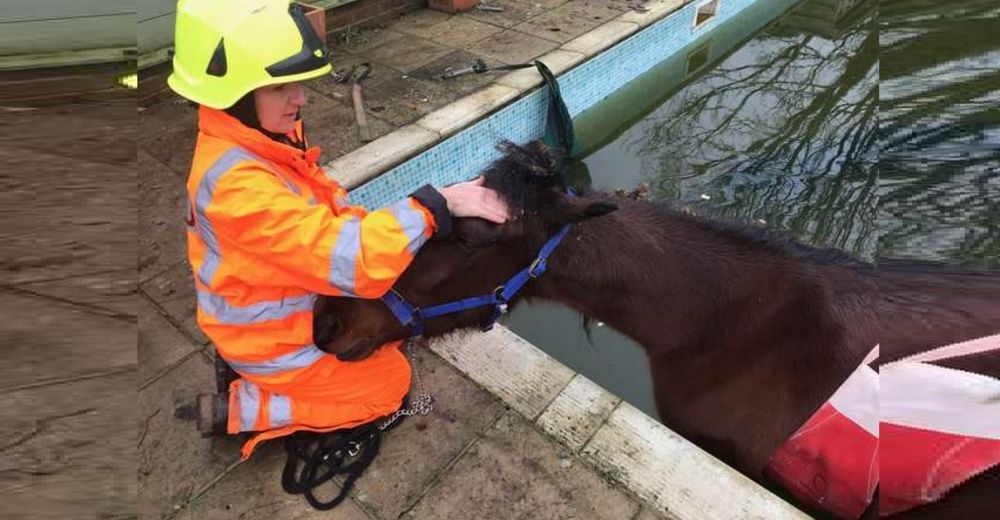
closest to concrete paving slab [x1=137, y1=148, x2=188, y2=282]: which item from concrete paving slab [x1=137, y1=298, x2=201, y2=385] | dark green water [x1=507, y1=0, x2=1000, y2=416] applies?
concrete paving slab [x1=137, y1=298, x2=201, y2=385]

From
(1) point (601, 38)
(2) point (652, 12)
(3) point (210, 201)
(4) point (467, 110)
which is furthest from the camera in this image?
(2) point (652, 12)

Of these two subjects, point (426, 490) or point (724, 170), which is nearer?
point (426, 490)

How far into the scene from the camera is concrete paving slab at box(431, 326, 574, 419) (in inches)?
116

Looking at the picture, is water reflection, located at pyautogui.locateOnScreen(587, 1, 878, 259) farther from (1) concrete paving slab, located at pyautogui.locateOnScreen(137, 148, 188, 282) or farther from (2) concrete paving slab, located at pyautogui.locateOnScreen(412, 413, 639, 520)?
(1) concrete paving slab, located at pyautogui.locateOnScreen(137, 148, 188, 282)

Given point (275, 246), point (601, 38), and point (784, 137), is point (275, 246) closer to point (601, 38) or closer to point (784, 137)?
point (601, 38)

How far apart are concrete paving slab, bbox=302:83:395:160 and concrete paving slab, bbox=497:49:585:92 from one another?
4.69 feet

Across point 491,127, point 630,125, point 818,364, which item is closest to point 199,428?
point 818,364

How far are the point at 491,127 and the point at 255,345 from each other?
3.80 meters

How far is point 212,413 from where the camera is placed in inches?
99.3

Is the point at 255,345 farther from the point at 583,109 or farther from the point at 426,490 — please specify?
the point at 583,109

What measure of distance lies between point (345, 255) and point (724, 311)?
150cm

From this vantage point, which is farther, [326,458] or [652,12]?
[652,12]

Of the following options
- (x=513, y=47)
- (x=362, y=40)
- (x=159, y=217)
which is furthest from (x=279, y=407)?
(x=362, y=40)

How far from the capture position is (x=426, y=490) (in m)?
2.58
